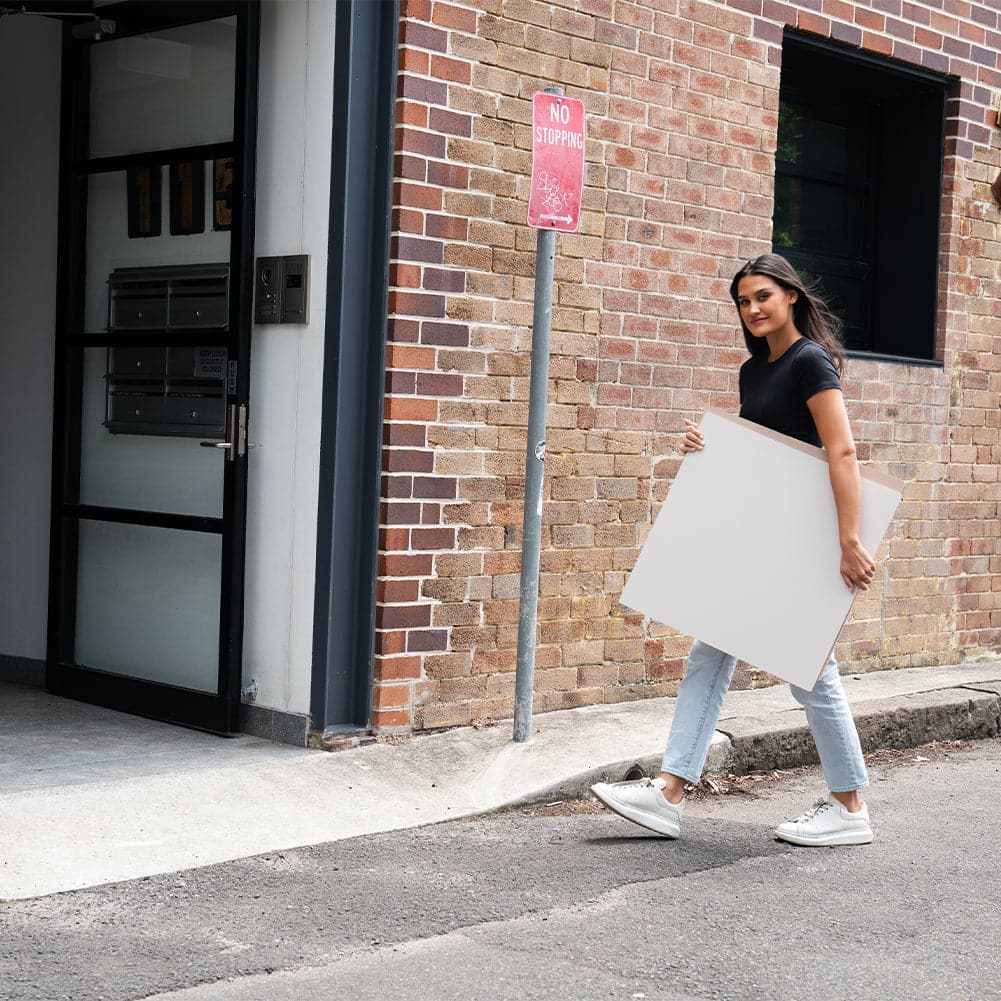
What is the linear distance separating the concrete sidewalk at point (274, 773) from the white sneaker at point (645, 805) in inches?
19.1

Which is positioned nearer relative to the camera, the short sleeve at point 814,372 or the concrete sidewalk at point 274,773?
the concrete sidewalk at point 274,773

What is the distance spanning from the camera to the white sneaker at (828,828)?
534 cm

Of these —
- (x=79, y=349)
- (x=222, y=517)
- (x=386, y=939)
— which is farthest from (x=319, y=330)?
(x=386, y=939)

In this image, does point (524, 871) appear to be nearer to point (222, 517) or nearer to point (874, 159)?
point (222, 517)

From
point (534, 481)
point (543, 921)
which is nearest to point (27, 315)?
point (534, 481)

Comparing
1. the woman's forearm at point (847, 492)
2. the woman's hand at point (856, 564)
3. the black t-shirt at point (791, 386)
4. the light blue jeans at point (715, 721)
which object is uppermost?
the black t-shirt at point (791, 386)

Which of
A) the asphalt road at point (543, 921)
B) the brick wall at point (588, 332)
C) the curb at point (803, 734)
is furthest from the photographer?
the brick wall at point (588, 332)

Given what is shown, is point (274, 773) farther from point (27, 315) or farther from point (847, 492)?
point (27, 315)

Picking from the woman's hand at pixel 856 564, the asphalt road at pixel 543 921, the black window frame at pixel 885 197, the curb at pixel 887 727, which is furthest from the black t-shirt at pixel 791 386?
the black window frame at pixel 885 197

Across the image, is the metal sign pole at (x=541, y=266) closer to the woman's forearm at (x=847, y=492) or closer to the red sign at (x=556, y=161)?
the red sign at (x=556, y=161)

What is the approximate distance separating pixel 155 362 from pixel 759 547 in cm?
281

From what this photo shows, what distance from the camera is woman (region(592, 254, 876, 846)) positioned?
5.10 meters

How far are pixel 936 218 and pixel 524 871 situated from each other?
17.1 ft

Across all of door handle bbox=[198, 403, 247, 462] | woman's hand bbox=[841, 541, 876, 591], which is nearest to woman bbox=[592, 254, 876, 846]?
woman's hand bbox=[841, 541, 876, 591]
